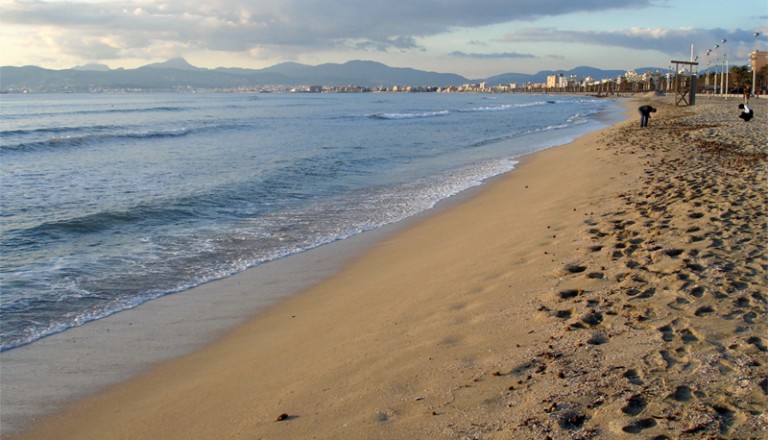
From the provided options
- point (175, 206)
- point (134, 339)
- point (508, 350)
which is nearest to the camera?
point (508, 350)

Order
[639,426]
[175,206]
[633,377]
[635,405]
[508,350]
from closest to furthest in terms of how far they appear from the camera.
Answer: [639,426], [635,405], [633,377], [508,350], [175,206]

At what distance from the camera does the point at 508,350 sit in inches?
162

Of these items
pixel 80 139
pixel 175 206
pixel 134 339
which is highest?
pixel 80 139

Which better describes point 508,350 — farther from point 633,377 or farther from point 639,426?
point 639,426

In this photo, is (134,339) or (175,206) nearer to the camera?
(134,339)

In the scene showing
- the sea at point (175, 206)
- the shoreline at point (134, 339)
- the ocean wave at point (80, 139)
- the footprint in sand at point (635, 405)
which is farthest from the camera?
the ocean wave at point (80, 139)

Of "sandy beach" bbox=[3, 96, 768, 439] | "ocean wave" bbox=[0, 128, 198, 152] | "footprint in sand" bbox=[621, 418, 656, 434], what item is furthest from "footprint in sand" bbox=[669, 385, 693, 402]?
"ocean wave" bbox=[0, 128, 198, 152]

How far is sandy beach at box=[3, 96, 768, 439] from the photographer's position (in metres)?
3.25

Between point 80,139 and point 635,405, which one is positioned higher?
point 80,139

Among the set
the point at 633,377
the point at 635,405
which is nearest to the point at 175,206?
the point at 633,377

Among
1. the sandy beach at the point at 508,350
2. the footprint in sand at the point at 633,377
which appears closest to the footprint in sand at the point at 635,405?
the sandy beach at the point at 508,350

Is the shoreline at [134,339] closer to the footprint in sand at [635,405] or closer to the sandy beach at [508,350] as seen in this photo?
the sandy beach at [508,350]

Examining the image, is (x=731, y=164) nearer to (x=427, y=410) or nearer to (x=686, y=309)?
(x=686, y=309)

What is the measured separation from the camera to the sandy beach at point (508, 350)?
10.7 ft
